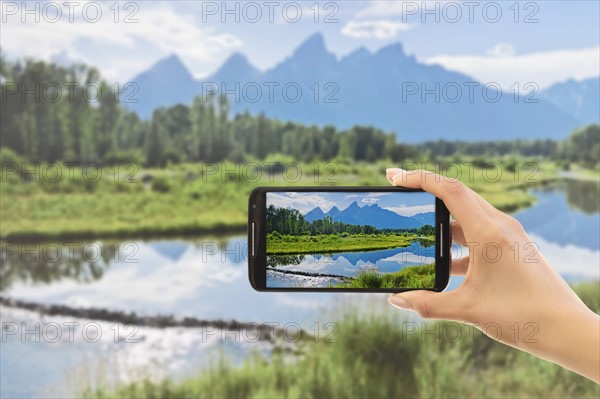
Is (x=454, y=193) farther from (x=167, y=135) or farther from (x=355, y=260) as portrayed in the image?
(x=167, y=135)

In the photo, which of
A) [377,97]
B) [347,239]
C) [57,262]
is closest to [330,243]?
[347,239]

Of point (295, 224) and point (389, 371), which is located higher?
point (295, 224)

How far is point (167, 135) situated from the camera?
213 cm

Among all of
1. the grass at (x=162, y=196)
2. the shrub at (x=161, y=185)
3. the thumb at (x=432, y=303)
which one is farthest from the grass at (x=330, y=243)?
the shrub at (x=161, y=185)

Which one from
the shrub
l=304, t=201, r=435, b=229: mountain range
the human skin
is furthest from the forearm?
the shrub

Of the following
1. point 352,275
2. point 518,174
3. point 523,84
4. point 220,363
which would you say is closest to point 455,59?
point 523,84

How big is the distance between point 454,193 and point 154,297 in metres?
1.64

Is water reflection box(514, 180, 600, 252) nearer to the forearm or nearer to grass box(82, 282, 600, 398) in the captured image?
grass box(82, 282, 600, 398)

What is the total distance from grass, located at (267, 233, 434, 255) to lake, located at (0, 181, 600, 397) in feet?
4.21

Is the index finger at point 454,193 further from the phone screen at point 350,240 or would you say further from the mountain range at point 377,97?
the mountain range at point 377,97

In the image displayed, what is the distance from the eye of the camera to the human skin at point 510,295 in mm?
531

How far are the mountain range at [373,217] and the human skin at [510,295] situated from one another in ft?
0.38

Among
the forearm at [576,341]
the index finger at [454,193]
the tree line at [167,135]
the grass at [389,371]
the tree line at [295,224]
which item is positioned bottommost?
the grass at [389,371]

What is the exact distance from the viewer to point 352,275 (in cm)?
76
